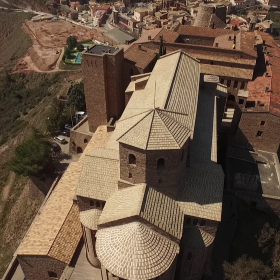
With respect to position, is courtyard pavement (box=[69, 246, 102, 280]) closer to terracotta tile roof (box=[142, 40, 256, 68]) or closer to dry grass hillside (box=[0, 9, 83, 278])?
dry grass hillside (box=[0, 9, 83, 278])

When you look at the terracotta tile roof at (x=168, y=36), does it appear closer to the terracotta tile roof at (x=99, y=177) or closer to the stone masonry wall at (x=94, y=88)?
the stone masonry wall at (x=94, y=88)

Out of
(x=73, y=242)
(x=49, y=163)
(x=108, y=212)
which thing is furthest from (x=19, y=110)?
(x=108, y=212)

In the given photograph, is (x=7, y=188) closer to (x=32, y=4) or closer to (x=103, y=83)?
(x=103, y=83)

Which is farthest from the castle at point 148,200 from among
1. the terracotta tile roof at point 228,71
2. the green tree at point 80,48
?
the green tree at point 80,48

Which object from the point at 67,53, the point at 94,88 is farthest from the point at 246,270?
the point at 67,53

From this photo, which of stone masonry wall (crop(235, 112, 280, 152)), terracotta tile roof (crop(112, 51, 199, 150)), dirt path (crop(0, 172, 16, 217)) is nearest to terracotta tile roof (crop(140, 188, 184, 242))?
terracotta tile roof (crop(112, 51, 199, 150))
